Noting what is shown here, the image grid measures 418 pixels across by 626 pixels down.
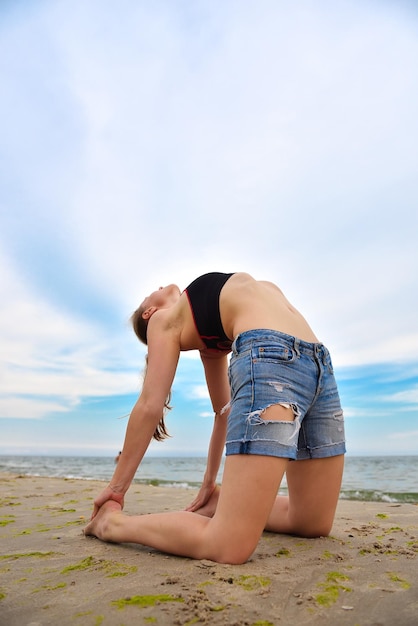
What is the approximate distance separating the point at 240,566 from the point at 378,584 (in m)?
0.66

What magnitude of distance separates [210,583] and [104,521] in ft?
3.68

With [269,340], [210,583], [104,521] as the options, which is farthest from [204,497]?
[269,340]

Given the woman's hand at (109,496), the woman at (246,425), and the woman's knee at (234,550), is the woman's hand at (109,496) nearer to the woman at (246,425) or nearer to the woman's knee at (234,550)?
the woman at (246,425)

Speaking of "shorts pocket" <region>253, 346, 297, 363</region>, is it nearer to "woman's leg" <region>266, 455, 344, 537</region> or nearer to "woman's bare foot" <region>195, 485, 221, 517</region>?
"woman's leg" <region>266, 455, 344, 537</region>

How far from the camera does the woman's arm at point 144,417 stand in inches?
123

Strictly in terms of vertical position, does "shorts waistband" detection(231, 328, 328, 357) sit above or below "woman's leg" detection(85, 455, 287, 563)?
above

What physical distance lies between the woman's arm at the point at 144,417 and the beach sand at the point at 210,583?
35 cm

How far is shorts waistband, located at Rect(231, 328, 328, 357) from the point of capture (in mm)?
2697

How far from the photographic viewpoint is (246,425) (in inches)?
100.0

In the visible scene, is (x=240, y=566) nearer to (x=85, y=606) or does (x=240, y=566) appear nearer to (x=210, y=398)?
(x=85, y=606)

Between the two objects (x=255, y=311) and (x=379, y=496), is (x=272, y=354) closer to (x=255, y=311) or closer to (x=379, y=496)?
(x=255, y=311)

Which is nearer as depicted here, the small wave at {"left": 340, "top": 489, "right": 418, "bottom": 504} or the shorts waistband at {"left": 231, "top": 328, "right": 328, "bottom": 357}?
the shorts waistband at {"left": 231, "top": 328, "right": 328, "bottom": 357}

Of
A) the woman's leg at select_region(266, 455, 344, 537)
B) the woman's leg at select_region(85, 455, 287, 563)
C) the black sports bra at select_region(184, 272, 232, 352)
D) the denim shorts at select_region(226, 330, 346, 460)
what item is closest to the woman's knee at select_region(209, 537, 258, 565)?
the woman's leg at select_region(85, 455, 287, 563)

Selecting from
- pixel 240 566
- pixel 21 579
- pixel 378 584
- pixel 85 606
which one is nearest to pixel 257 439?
pixel 240 566
